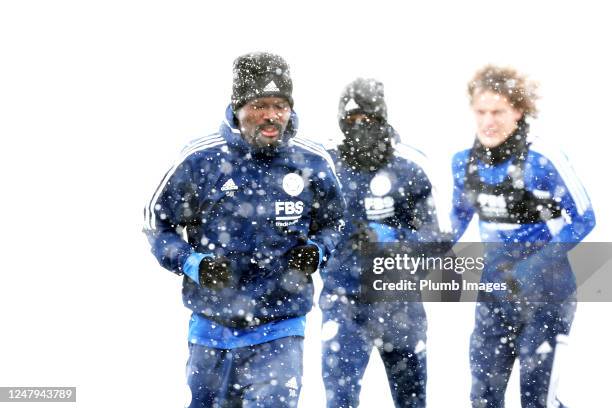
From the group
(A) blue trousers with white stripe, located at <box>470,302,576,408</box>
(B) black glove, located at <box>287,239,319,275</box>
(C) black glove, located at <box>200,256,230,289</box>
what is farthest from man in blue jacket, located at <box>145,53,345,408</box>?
(A) blue trousers with white stripe, located at <box>470,302,576,408</box>

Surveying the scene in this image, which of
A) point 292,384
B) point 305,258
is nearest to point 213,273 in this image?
point 305,258

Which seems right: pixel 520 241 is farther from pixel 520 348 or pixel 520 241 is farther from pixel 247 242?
pixel 247 242

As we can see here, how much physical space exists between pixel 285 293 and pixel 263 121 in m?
0.84

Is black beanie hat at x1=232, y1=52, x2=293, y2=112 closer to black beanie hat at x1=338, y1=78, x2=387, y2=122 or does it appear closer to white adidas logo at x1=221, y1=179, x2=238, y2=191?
white adidas logo at x1=221, y1=179, x2=238, y2=191

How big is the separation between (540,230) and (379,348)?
1.19 m

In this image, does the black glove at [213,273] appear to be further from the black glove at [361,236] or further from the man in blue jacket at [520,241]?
the man in blue jacket at [520,241]

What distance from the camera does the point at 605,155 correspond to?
31.9ft

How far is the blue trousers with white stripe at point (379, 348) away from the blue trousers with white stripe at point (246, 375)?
1.11 meters

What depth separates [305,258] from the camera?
15.8 feet

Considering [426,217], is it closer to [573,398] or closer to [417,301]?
[417,301]

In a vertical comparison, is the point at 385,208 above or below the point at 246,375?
above

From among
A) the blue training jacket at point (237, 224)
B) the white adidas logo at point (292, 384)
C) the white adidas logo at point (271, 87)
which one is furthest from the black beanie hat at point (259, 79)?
the white adidas logo at point (292, 384)

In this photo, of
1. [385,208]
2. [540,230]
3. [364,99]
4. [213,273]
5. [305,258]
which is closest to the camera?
[213,273]

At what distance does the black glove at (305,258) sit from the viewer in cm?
480
